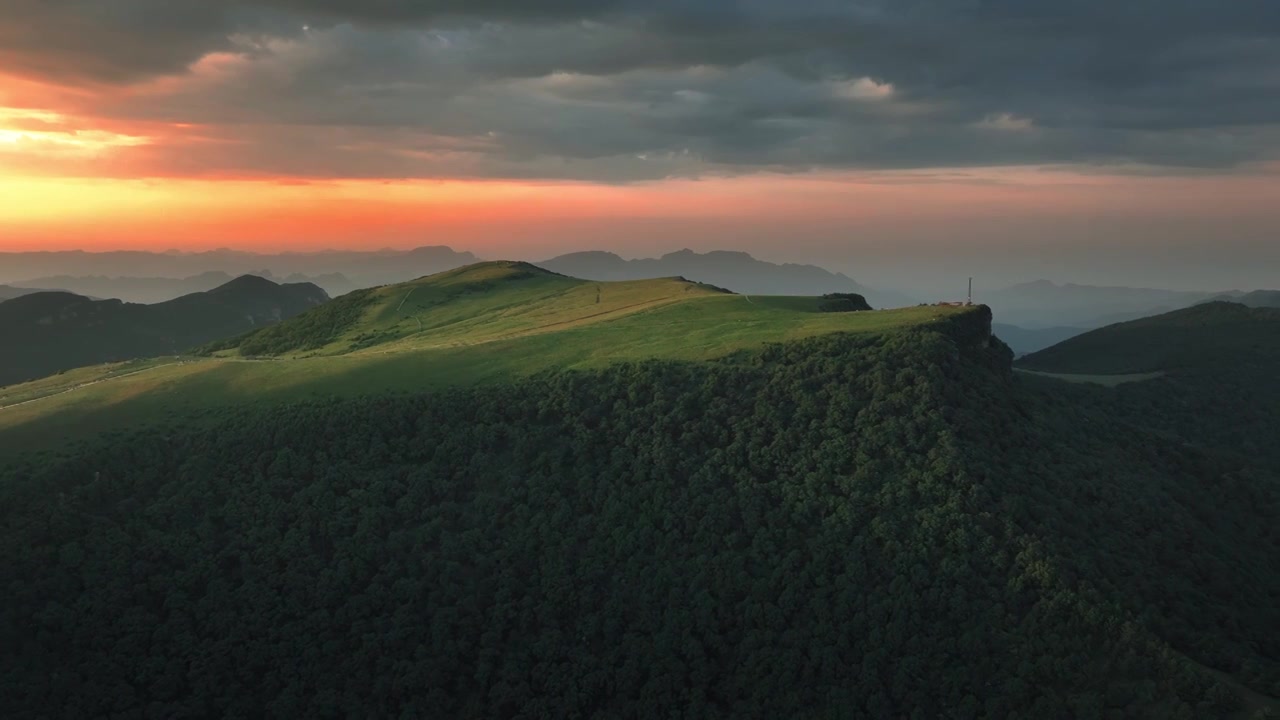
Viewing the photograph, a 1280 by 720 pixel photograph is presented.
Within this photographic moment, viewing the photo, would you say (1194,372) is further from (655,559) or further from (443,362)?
(443,362)

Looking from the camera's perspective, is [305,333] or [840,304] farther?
[305,333]

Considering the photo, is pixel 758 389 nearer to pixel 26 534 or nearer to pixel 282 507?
pixel 282 507

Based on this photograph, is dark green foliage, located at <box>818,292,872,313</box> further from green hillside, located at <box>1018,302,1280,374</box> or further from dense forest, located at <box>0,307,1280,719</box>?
green hillside, located at <box>1018,302,1280,374</box>

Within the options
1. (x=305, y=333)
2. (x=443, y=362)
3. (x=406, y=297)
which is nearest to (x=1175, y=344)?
(x=443, y=362)

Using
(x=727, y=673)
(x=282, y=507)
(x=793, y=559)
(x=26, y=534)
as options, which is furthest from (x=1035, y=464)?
(x=26, y=534)

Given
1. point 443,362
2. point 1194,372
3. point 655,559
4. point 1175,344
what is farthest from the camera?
point 1175,344

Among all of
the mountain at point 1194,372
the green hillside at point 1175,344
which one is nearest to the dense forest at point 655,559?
the mountain at point 1194,372
